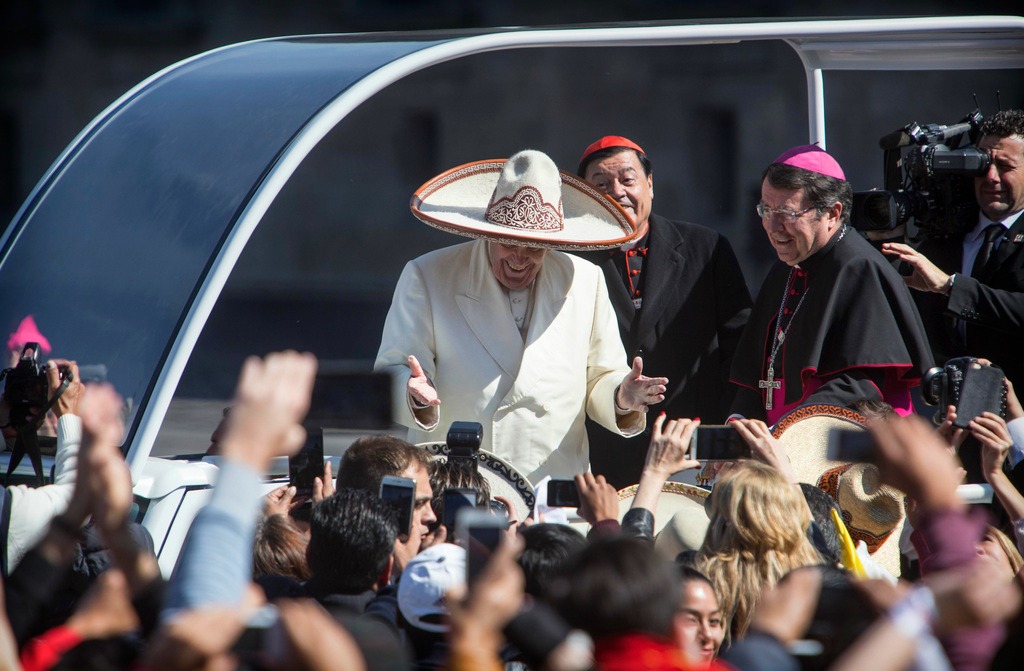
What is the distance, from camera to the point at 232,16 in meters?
18.7

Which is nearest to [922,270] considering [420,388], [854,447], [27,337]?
[420,388]

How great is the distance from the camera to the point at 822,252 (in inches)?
175

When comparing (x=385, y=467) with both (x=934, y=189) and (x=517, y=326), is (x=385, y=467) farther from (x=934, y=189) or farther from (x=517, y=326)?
(x=934, y=189)

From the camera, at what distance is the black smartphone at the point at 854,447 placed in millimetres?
1879

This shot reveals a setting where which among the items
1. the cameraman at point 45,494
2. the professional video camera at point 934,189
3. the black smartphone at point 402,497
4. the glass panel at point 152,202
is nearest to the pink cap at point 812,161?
the professional video camera at point 934,189

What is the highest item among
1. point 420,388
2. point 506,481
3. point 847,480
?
point 420,388

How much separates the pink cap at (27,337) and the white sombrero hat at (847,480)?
89.9 inches

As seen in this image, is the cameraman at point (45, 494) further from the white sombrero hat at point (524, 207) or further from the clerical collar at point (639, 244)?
the clerical collar at point (639, 244)

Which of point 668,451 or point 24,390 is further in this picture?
point 24,390

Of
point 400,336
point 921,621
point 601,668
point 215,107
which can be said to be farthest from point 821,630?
point 215,107

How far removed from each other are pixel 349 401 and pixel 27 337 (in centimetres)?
122

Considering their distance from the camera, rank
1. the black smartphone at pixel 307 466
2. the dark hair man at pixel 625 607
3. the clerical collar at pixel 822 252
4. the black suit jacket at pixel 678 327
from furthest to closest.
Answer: the black suit jacket at pixel 678 327 → the clerical collar at pixel 822 252 → the black smartphone at pixel 307 466 → the dark hair man at pixel 625 607

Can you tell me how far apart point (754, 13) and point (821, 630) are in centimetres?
1527

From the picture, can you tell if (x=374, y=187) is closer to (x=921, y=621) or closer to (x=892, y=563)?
(x=892, y=563)
